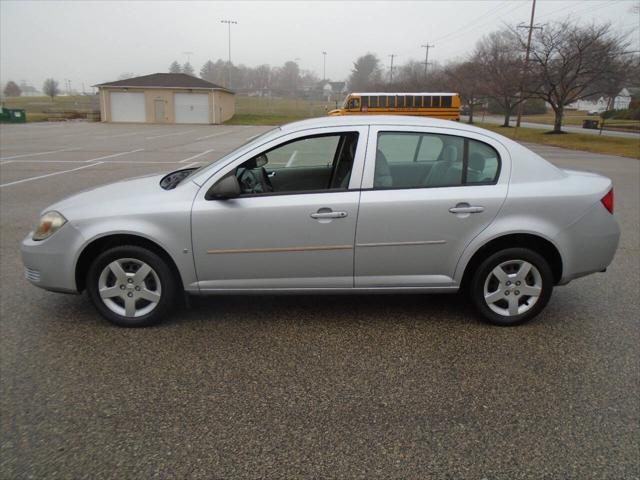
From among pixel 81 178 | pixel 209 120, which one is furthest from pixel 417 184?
pixel 209 120

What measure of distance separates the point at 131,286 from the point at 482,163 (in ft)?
9.30

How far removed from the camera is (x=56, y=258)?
3637 millimetres

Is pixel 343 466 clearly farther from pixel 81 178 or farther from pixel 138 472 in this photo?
pixel 81 178

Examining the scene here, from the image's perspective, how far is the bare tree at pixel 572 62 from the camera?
33.3 m

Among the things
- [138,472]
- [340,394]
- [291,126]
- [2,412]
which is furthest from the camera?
[291,126]

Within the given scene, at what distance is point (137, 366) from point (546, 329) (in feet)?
9.98

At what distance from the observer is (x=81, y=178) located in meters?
11.7

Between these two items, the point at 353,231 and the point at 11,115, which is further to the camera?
the point at 11,115

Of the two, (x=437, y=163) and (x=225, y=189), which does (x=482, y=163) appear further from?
(x=225, y=189)

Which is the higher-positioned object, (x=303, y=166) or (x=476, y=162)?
(x=476, y=162)

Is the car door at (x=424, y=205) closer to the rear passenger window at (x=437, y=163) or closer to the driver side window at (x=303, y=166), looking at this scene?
the rear passenger window at (x=437, y=163)

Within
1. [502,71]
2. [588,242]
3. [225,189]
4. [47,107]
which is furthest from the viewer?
[47,107]

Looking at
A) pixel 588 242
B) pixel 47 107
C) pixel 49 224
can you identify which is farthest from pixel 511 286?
pixel 47 107

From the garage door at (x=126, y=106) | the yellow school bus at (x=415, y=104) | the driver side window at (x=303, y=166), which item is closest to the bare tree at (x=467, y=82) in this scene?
the yellow school bus at (x=415, y=104)
